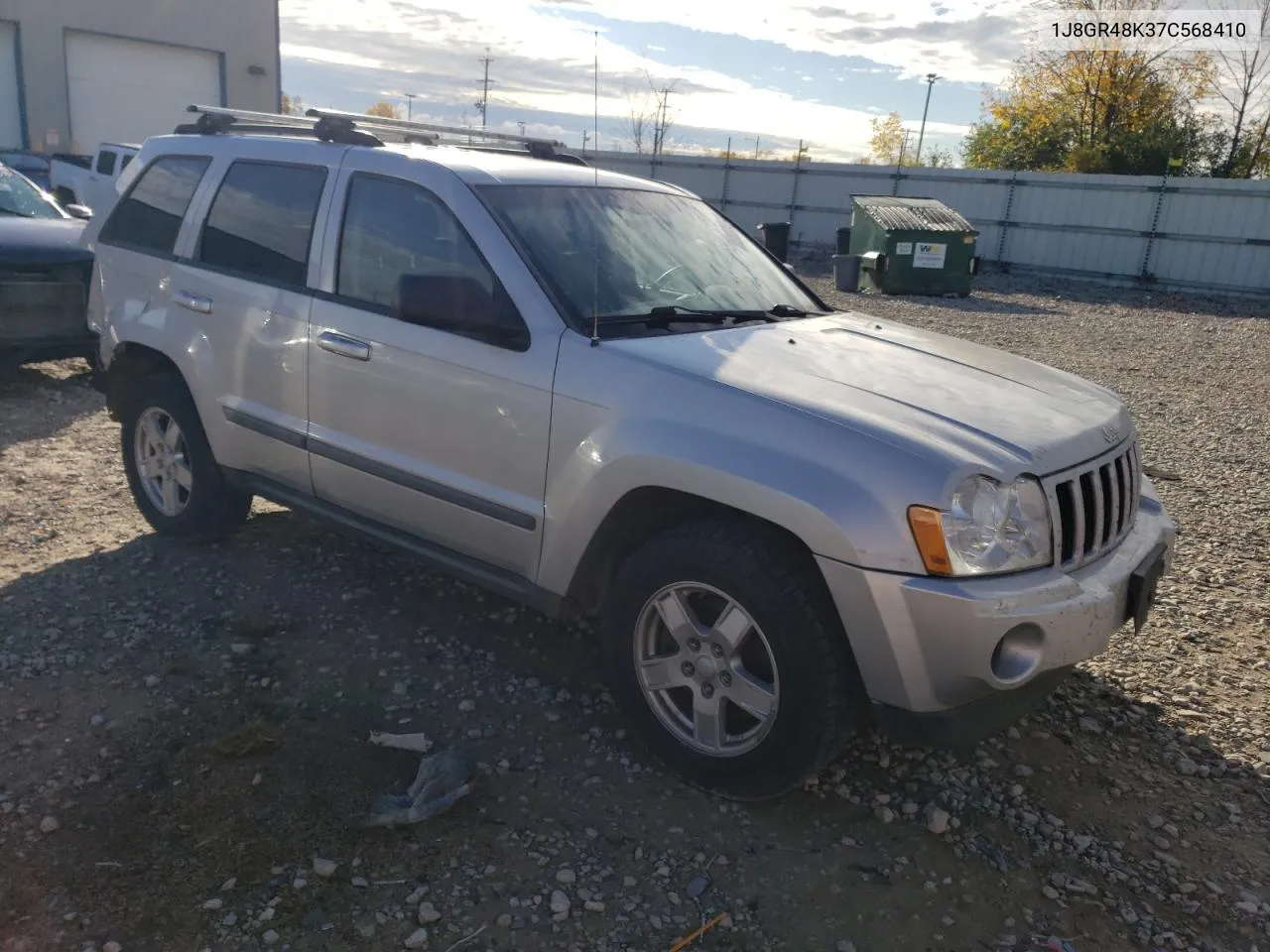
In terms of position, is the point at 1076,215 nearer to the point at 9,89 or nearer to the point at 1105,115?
the point at 1105,115

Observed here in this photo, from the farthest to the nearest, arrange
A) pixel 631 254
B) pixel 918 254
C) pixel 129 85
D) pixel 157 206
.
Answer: pixel 129 85
pixel 918 254
pixel 157 206
pixel 631 254

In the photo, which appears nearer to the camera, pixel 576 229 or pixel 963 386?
pixel 963 386

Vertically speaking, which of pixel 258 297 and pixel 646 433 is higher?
pixel 258 297

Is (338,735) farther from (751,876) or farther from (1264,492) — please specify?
(1264,492)

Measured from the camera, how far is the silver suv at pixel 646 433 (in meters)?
2.77

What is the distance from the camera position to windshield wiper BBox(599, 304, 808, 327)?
11.6 ft

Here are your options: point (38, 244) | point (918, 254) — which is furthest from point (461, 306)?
point (918, 254)

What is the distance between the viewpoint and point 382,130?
4891 mm

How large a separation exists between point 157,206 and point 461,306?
2345mm

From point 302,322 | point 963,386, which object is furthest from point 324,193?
point 963,386

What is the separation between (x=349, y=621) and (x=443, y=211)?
1749 millimetres

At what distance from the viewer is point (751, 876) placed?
2.88 metres

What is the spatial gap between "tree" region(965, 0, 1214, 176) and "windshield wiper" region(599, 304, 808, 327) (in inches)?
1143

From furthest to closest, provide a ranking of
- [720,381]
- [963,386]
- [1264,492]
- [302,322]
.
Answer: [1264,492] → [302,322] → [963,386] → [720,381]
